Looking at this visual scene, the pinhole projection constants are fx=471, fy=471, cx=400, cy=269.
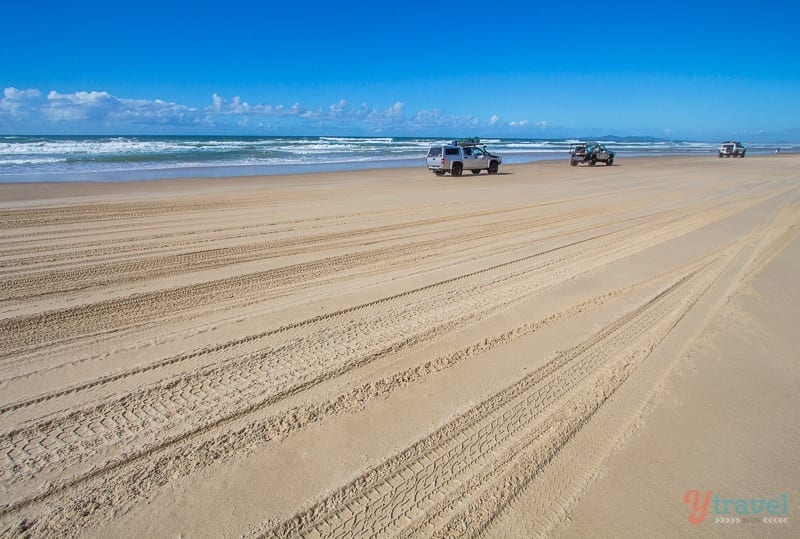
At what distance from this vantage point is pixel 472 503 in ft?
7.64

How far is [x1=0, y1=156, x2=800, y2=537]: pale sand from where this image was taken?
2320mm

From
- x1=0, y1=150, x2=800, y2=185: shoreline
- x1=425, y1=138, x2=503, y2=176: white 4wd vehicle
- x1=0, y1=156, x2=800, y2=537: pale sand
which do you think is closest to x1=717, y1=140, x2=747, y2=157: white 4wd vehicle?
x1=425, y1=138, x2=503, y2=176: white 4wd vehicle

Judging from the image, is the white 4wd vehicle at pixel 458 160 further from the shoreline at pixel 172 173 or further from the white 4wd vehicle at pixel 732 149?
the white 4wd vehicle at pixel 732 149

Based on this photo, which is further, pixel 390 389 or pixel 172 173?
pixel 172 173

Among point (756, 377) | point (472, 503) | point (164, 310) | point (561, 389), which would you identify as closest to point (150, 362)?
point (164, 310)

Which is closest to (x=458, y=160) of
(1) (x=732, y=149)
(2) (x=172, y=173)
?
(2) (x=172, y=173)

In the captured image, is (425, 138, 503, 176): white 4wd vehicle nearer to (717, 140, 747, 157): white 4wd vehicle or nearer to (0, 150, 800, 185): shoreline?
(0, 150, 800, 185): shoreline

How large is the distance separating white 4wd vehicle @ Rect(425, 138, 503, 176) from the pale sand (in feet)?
58.8

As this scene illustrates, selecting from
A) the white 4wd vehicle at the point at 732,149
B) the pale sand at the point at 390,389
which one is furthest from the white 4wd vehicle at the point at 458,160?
the white 4wd vehicle at the point at 732,149

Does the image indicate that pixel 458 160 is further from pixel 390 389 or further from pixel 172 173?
pixel 390 389

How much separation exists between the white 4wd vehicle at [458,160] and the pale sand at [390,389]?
17.9 m

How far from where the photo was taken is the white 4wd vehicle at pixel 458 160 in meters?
24.5

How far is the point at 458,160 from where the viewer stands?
2488 cm

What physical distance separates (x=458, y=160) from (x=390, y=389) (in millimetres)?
22752
